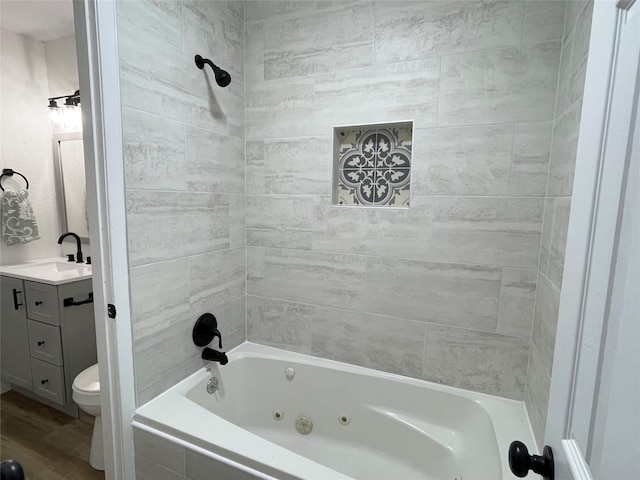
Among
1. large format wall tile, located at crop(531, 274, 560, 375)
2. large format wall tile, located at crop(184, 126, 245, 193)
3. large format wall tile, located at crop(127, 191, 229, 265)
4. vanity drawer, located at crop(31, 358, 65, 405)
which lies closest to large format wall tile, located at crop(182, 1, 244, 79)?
large format wall tile, located at crop(184, 126, 245, 193)

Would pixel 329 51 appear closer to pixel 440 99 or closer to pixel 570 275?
pixel 440 99

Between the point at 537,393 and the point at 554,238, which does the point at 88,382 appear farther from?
the point at 554,238

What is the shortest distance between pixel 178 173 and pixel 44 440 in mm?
1905

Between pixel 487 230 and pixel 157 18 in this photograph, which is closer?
pixel 157 18

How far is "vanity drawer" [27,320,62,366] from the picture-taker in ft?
7.04

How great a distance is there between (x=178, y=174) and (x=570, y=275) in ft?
4.82

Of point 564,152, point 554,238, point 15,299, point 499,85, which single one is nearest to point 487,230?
point 554,238

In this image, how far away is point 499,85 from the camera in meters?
1.42

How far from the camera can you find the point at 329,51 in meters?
1.70

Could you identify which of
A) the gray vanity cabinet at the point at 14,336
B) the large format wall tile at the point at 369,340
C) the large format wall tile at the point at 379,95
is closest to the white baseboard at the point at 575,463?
the large format wall tile at the point at 369,340

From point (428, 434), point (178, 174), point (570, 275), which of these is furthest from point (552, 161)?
point (178, 174)

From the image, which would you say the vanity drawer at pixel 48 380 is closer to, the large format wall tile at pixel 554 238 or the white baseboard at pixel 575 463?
the white baseboard at pixel 575 463

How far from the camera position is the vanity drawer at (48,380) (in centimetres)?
217

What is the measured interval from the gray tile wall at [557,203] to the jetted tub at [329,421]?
27cm
